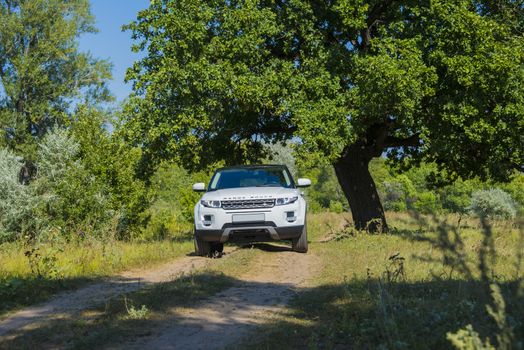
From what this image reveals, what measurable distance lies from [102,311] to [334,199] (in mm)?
69206

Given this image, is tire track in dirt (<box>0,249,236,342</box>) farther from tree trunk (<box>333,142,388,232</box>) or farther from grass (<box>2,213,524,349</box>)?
tree trunk (<box>333,142,388,232</box>)

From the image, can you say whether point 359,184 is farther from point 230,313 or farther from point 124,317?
point 124,317

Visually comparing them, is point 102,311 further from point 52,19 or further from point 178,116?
point 52,19

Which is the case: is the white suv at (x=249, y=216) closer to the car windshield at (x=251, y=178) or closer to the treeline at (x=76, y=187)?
the car windshield at (x=251, y=178)

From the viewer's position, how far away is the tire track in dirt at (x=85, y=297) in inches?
251

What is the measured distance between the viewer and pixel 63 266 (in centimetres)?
1007

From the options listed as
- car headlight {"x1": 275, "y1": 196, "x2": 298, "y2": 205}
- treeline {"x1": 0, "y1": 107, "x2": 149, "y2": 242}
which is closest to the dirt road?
car headlight {"x1": 275, "y1": 196, "x2": 298, "y2": 205}

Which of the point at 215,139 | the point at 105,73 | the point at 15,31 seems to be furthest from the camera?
the point at 105,73

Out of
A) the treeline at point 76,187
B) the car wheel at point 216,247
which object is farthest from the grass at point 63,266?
the treeline at point 76,187

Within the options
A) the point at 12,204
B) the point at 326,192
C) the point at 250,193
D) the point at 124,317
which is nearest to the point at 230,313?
the point at 124,317

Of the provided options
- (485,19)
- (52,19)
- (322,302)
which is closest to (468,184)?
(52,19)

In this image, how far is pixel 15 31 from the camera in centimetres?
3709

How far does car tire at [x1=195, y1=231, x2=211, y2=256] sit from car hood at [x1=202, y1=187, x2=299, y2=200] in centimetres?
95

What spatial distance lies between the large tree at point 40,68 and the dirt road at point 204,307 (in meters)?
28.9
